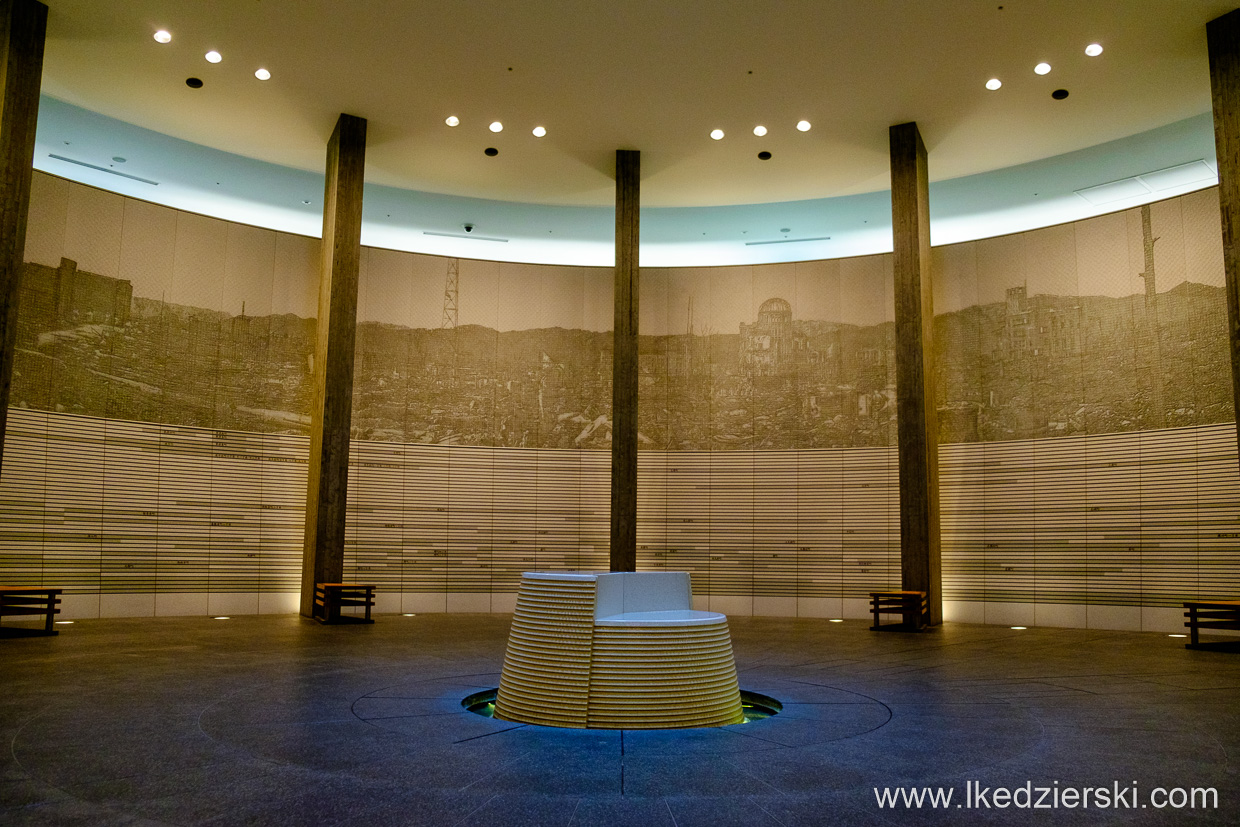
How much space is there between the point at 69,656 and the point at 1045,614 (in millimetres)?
13584

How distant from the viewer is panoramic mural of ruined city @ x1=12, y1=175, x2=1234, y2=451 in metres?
13.2

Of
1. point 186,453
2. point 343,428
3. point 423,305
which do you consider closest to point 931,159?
point 423,305

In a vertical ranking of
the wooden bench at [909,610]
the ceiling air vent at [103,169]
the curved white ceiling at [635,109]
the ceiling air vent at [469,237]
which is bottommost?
the wooden bench at [909,610]

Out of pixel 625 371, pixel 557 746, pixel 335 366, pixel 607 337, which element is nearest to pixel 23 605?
pixel 335 366

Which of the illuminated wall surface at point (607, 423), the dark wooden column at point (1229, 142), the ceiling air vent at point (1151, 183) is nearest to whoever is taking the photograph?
the dark wooden column at point (1229, 142)

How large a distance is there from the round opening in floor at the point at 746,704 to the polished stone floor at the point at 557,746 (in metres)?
0.16

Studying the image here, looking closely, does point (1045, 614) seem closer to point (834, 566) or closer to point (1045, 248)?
point (834, 566)

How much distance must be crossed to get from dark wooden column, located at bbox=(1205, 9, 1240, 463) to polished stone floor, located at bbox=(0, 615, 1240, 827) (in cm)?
414

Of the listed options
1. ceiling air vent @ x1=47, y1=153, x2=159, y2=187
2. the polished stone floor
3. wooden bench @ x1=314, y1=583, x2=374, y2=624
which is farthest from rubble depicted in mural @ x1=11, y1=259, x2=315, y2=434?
the polished stone floor

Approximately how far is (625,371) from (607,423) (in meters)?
2.62

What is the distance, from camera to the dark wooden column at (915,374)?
1315 centimetres

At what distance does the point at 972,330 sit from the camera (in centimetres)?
1516

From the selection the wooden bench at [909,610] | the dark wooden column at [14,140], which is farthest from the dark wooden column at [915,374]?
the dark wooden column at [14,140]

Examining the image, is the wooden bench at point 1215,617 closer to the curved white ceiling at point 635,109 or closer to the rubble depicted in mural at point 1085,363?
the rubble depicted in mural at point 1085,363
